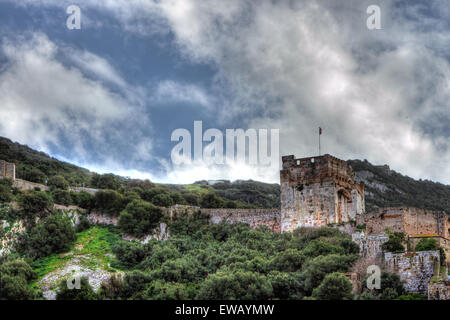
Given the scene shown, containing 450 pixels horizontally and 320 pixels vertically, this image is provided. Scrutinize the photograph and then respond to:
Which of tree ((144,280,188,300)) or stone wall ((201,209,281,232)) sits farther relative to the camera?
stone wall ((201,209,281,232))

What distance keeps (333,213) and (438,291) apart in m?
16.8

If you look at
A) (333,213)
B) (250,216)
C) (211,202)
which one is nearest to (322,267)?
(333,213)

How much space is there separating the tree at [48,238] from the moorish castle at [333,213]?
633cm

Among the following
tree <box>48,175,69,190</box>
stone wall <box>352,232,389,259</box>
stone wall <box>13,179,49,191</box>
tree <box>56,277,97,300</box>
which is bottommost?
tree <box>56,277,97,300</box>

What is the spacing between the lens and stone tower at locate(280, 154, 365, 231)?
48.9m

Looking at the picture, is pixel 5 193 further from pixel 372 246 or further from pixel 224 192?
pixel 224 192

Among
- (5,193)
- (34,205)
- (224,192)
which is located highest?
(224,192)

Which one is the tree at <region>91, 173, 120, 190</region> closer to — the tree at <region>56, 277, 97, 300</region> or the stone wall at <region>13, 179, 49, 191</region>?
the stone wall at <region>13, 179, 49, 191</region>

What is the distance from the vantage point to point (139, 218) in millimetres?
55375

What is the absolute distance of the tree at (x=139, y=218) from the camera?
178 ft

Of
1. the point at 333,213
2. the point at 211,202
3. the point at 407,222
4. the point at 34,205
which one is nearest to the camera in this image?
the point at 407,222

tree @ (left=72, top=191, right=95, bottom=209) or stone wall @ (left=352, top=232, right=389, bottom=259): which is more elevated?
tree @ (left=72, top=191, right=95, bottom=209)

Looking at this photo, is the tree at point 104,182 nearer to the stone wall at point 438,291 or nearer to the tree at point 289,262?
the tree at point 289,262

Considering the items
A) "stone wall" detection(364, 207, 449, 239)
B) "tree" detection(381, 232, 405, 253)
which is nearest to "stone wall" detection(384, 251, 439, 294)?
"tree" detection(381, 232, 405, 253)
